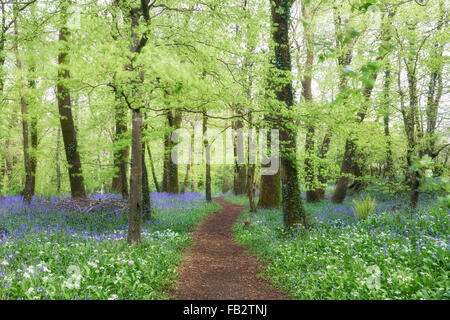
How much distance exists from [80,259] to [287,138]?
240 inches

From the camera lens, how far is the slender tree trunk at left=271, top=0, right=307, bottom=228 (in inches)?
313

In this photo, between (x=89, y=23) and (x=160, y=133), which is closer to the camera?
(x=89, y=23)

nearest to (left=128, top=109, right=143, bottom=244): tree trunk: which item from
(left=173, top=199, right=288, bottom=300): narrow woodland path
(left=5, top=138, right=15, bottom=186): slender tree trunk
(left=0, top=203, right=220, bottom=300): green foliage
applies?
(left=0, top=203, right=220, bottom=300): green foliage

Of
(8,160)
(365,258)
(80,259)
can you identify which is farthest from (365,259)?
(8,160)

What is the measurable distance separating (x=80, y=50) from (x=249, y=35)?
13.1 ft

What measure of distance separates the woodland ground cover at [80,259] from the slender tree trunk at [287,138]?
11.7ft

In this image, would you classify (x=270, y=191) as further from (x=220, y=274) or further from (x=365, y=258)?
(x=365, y=258)

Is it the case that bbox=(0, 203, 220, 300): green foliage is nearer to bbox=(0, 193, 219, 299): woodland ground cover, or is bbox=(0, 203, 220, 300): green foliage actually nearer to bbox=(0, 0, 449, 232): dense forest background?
bbox=(0, 193, 219, 299): woodland ground cover

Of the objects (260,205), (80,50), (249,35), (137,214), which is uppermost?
(249,35)

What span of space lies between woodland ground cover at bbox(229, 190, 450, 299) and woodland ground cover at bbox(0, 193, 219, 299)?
264cm

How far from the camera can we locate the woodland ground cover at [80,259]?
4043mm
